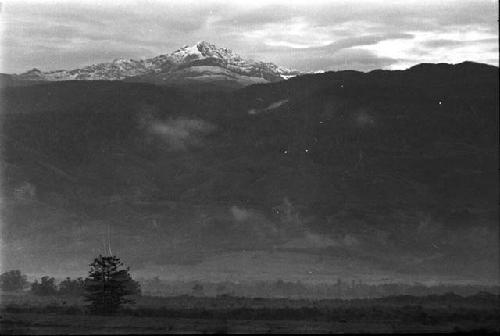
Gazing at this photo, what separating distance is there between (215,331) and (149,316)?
29.9m

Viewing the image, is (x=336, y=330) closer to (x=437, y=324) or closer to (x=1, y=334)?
(x=437, y=324)

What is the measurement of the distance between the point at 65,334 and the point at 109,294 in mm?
45088

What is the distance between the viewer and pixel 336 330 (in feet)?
339

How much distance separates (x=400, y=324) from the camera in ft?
381

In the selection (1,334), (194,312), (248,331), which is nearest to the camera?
(1,334)

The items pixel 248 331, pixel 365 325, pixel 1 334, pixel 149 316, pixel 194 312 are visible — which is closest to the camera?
pixel 1 334

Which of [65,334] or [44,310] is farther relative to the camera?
[44,310]

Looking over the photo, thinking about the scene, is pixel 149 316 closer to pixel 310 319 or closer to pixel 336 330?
pixel 310 319

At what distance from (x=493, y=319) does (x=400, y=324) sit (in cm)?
2012

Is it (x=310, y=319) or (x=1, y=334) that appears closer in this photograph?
(x=1, y=334)

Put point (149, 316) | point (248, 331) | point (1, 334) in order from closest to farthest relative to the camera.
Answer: point (1, 334) → point (248, 331) → point (149, 316)

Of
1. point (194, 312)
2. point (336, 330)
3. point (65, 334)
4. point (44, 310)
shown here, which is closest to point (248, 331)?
point (336, 330)

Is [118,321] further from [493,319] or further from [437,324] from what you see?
[493,319]

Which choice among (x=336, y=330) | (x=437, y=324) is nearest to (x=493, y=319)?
(x=437, y=324)
